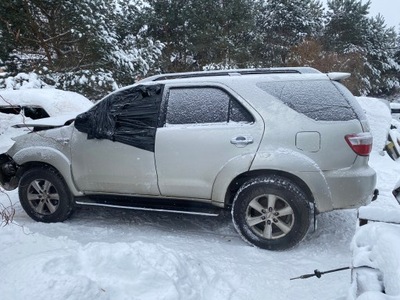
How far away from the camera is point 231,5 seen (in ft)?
70.1

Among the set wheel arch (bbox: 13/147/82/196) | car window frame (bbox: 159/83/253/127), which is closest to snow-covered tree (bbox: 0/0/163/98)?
wheel arch (bbox: 13/147/82/196)

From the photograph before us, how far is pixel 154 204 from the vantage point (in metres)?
4.30

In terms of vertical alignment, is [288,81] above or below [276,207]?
above

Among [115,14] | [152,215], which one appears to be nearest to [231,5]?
[115,14]

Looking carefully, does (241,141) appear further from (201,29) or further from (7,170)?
(201,29)

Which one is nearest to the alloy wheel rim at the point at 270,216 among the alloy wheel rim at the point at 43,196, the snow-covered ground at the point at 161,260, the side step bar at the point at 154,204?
the snow-covered ground at the point at 161,260

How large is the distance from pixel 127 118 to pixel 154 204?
995mm

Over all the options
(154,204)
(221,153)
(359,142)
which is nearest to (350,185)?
(359,142)

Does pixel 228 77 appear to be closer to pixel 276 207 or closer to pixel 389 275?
pixel 276 207

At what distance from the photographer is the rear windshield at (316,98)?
3756 mm

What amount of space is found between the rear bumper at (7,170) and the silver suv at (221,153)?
46cm

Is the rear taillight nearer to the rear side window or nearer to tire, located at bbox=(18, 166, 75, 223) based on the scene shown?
the rear side window

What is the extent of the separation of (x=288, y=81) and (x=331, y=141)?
758 millimetres

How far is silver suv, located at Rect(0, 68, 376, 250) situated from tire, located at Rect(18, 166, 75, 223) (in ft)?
0.04
